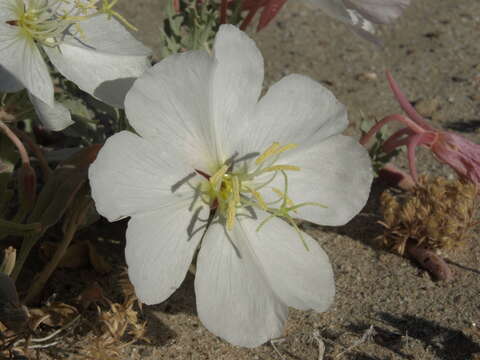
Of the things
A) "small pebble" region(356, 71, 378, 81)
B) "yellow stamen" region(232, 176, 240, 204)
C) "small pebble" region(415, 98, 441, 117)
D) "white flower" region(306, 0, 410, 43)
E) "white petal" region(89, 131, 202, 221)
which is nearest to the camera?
"white petal" region(89, 131, 202, 221)

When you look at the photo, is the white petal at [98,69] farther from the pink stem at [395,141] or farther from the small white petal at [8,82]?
the pink stem at [395,141]

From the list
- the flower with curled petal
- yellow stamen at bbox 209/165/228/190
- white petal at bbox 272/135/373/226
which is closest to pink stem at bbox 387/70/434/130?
the flower with curled petal

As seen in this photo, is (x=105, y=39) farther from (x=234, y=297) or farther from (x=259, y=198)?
(x=234, y=297)

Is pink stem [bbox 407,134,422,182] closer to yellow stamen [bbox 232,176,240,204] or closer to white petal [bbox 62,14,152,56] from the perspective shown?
yellow stamen [bbox 232,176,240,204]

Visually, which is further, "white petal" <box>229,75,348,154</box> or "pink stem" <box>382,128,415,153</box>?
"pink stem" <box>382,128,415,153</box>

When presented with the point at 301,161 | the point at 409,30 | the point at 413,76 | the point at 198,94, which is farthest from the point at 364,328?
the point at 409,30

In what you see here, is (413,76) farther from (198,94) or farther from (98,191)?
(98,191)

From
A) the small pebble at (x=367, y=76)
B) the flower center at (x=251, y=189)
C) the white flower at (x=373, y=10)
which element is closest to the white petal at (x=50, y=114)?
the flower center at (x=251, y=189)

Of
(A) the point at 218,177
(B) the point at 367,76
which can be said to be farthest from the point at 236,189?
(B) the point at 367,76
